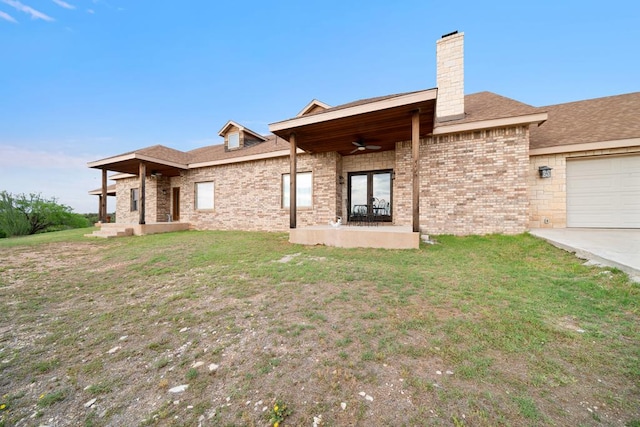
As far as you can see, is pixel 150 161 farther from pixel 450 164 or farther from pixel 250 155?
pixel 450 164

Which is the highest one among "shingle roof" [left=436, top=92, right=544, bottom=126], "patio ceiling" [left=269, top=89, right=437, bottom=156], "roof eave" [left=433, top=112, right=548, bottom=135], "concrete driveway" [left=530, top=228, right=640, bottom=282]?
"shingle roof" [left=436, top=92, right=544, bottom=126]

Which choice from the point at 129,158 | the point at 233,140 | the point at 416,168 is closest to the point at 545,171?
the point at 416,168

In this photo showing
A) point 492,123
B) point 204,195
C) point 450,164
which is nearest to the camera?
point 492,123

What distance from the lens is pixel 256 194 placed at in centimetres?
1117

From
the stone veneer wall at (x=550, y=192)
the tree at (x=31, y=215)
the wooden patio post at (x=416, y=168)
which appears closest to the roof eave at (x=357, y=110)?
the wooden patio post at (x=416, y=168)

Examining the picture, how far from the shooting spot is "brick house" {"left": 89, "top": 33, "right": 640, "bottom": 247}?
6852mm

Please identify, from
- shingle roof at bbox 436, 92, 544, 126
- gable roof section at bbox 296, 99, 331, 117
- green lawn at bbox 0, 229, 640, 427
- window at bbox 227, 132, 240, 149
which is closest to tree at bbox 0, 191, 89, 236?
window at bbox 227, 132, 240, 149

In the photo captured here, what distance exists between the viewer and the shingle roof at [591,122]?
732 cm

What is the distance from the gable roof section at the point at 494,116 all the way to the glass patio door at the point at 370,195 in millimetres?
2722

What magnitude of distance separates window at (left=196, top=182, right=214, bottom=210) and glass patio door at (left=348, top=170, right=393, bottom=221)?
7.52 m

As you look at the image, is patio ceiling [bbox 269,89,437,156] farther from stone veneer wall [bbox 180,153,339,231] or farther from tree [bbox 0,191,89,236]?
tree [bbox 0,191,89,236]

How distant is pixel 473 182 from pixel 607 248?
137 inches

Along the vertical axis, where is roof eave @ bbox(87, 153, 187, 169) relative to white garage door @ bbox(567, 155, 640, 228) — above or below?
above

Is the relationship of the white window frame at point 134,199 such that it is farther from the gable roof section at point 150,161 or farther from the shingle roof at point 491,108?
the shingle roof at point 491,108
